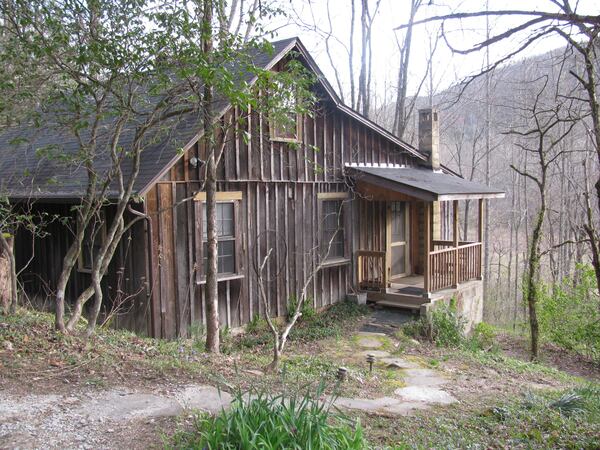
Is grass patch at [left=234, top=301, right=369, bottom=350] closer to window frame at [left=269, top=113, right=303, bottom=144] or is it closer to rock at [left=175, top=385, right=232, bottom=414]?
window frame at [left=269, top=113, right=303, bottom=144]

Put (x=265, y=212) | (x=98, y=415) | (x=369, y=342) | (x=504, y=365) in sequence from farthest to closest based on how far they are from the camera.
Answer: (x=265, y=212), (x=369, y=342), (x=504, y=365), (x=98, y=415)

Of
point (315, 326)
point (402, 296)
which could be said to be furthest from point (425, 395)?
point (402, 296)

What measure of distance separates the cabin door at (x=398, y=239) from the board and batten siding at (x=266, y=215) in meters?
0.78

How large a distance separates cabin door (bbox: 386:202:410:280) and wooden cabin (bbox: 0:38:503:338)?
0.13 ft

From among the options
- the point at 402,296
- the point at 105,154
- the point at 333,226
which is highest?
the point at 105,154

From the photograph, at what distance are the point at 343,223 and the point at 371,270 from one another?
4.64 ft

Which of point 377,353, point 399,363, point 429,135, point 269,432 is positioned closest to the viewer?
point 269,432

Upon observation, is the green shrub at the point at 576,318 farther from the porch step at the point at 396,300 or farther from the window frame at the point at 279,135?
the window frame at the point at 279,135

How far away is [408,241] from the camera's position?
16297 mm

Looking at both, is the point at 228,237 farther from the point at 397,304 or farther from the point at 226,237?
the point at 397,304

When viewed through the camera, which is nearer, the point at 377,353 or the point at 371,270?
the point at 377,353

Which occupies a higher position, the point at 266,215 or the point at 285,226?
the point at 266,215

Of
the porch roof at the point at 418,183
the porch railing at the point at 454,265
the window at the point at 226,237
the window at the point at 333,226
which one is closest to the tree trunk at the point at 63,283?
the window at the point at 226,237

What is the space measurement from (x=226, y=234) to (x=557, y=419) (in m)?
6.86
